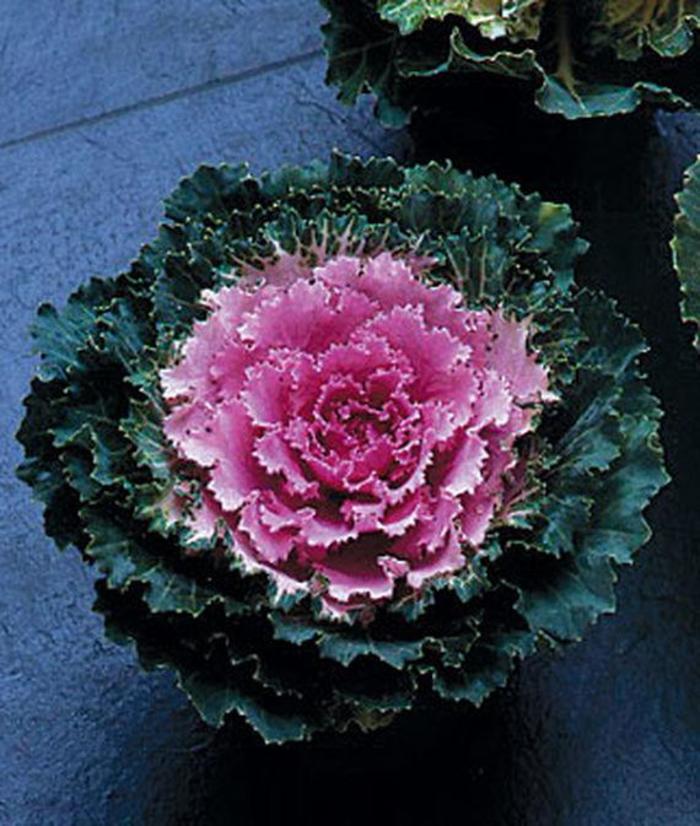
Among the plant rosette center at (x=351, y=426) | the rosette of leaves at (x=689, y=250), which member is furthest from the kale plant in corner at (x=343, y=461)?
the rosette of leaves at (x=689, y=250)

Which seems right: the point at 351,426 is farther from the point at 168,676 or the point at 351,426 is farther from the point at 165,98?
the point at 165,98

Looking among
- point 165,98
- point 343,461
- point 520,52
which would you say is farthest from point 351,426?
point 165,98

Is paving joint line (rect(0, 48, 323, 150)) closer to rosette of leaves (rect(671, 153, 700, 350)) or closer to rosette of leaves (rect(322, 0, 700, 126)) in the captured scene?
rosette of leaves (rect(322, 0, 700, 126))

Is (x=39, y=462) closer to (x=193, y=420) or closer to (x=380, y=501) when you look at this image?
(x=193, y=420)

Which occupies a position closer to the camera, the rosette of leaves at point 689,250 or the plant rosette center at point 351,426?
the plant rosette center at point 351,426

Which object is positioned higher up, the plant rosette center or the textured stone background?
the plant rosette center

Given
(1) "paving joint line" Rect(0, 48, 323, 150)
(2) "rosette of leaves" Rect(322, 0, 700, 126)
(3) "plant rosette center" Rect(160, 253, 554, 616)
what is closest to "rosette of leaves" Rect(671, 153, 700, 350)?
(2) "rosette of leaves" Rect(322, 0, 700, 126)

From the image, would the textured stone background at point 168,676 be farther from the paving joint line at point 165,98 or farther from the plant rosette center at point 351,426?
the plant rosette center at point 351,426
